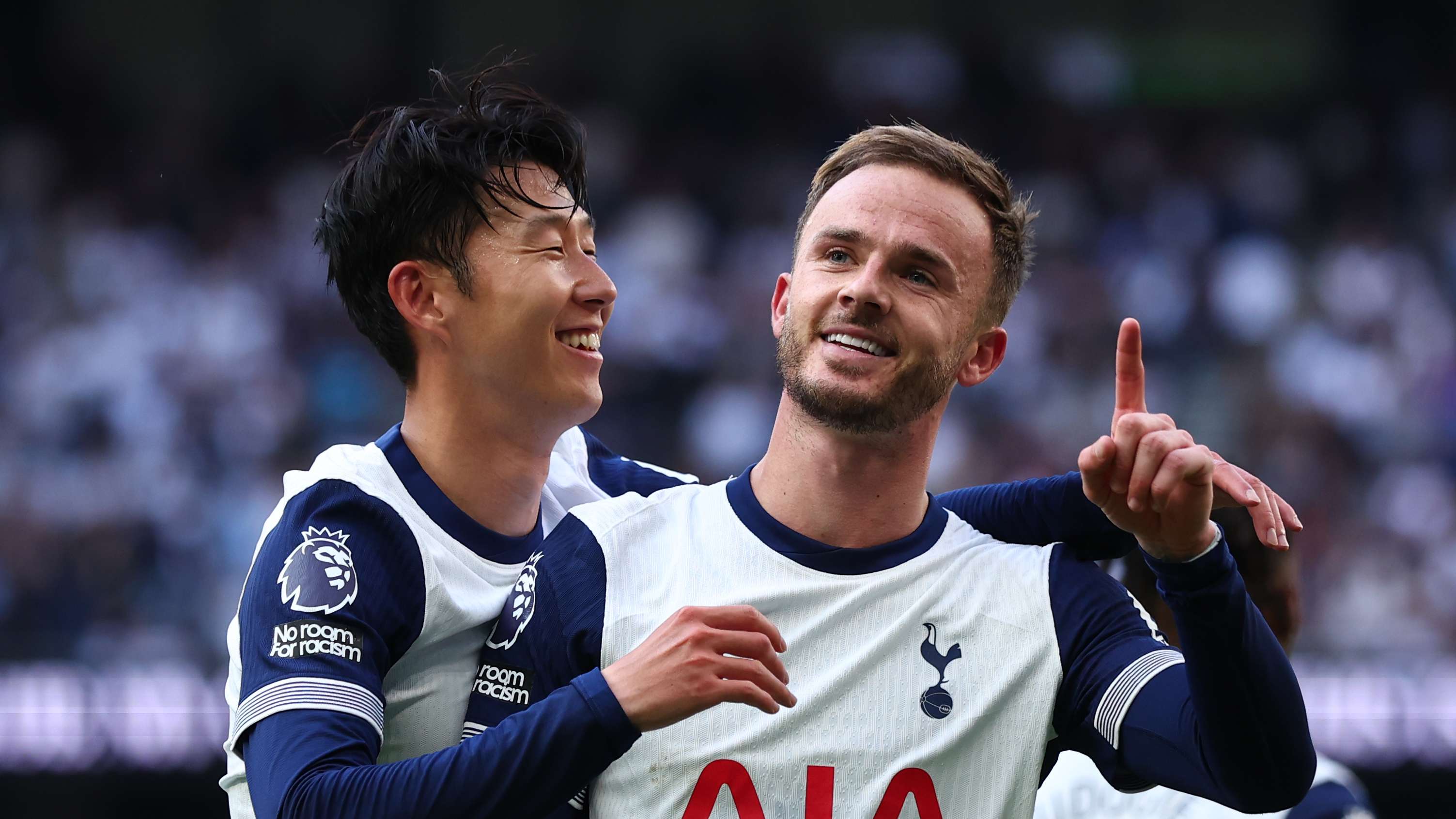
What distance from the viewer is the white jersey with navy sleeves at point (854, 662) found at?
2.41 m

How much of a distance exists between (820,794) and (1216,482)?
0.80 meters

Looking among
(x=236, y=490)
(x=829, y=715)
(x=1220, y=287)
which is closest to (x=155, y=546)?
(x=236, y=490)

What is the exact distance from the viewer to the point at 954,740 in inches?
95.7

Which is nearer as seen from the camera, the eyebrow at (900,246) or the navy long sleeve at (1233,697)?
the navy long sleeve at (1233,697)

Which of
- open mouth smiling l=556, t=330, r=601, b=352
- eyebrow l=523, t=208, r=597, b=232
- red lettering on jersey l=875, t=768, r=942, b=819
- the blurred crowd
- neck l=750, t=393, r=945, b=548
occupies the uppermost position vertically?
the blurred crowd

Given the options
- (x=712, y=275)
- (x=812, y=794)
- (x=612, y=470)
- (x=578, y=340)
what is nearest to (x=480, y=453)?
(x=578, y=340)

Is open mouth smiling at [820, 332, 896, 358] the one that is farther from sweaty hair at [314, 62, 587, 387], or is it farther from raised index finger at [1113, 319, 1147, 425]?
sweaty hair at [314, 62, 587, 387]

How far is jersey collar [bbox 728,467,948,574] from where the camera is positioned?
8.49ft

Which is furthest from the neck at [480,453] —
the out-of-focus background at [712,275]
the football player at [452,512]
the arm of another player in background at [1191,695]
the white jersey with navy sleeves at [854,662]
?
the out-of-focus background at [712,275]

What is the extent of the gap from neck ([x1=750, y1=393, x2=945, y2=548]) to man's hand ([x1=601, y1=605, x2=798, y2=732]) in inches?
19.8

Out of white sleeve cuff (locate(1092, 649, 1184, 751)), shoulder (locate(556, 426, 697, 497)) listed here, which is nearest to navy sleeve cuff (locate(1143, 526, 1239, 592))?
white sleeve cuff (locate(1092, 649, 1184, 751))

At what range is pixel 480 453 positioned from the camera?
2943mm

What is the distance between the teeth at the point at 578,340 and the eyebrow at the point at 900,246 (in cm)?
60

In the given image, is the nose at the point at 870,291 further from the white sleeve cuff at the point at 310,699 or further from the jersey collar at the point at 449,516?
the white sleeve cuff at the point at 310,699
